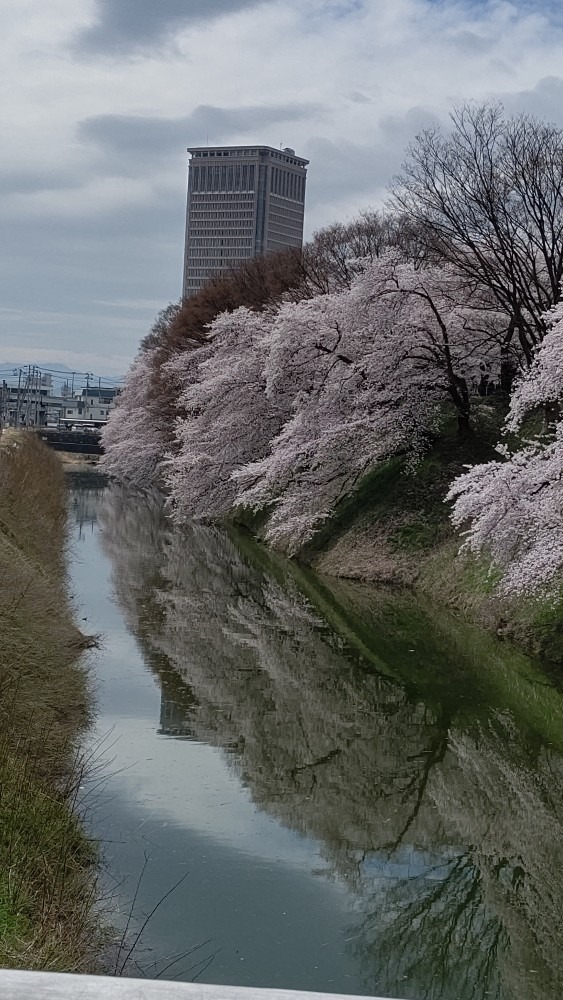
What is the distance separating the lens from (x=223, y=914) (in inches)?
301

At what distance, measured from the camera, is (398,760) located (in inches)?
483

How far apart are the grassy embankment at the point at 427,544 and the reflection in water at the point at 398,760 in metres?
0.84

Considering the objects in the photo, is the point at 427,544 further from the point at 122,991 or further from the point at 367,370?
the point at 122,991

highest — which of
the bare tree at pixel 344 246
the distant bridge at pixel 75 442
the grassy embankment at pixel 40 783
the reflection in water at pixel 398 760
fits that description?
the bare tree at pixel 344 246

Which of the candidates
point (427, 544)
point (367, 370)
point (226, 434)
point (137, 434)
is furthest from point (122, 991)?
point (137, 434)

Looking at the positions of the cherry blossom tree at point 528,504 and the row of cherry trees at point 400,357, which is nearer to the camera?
the cherry blossom tree at point 528,504

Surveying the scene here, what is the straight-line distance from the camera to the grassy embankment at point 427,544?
776 inches

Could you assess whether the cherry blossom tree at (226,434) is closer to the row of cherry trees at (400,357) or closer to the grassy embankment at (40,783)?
the row of cherry trees at (400,357)

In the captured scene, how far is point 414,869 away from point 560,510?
319 inches

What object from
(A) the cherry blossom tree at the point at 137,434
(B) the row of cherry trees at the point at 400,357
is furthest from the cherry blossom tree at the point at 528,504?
(A) the cherry blossom tree at the point at 137,434

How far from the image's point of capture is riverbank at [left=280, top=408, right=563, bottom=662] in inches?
759

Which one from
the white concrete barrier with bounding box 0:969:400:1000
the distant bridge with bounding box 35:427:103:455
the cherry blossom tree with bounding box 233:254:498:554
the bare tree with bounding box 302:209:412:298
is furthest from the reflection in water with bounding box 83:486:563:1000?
the distant bridge with bounding box 35:427:103:455

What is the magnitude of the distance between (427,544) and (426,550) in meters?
0.22

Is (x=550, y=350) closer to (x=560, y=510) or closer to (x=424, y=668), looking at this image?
(x=560, y=510)
